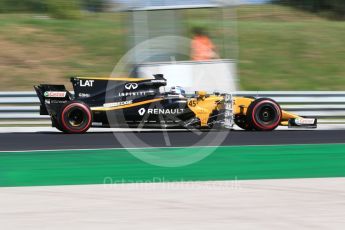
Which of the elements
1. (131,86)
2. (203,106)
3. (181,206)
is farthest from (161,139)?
(181,206)

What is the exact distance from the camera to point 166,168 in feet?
25.6

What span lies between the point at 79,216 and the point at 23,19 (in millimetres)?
14747

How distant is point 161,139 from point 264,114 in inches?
74.6

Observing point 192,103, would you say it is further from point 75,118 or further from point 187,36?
point 187,36

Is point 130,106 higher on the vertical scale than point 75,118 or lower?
higher

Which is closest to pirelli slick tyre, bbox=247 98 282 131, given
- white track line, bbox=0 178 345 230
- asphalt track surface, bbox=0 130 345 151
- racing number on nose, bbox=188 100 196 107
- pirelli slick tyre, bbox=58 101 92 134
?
asphalt track surface, bbox=0 130 345 151

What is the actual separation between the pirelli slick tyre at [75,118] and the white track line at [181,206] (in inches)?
168

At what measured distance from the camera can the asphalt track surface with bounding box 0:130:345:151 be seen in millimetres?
9742

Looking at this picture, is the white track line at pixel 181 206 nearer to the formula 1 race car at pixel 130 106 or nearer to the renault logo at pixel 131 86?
the formula 1 race car at pixel 130 106

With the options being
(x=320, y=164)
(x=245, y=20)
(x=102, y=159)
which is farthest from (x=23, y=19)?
(x=320, y=164)

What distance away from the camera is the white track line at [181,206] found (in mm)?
5160

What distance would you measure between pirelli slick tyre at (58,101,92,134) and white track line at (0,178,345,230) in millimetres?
4261

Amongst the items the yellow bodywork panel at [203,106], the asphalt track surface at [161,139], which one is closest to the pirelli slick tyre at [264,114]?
the asphalt track surface at [161,139]

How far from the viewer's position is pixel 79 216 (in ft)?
17.6
